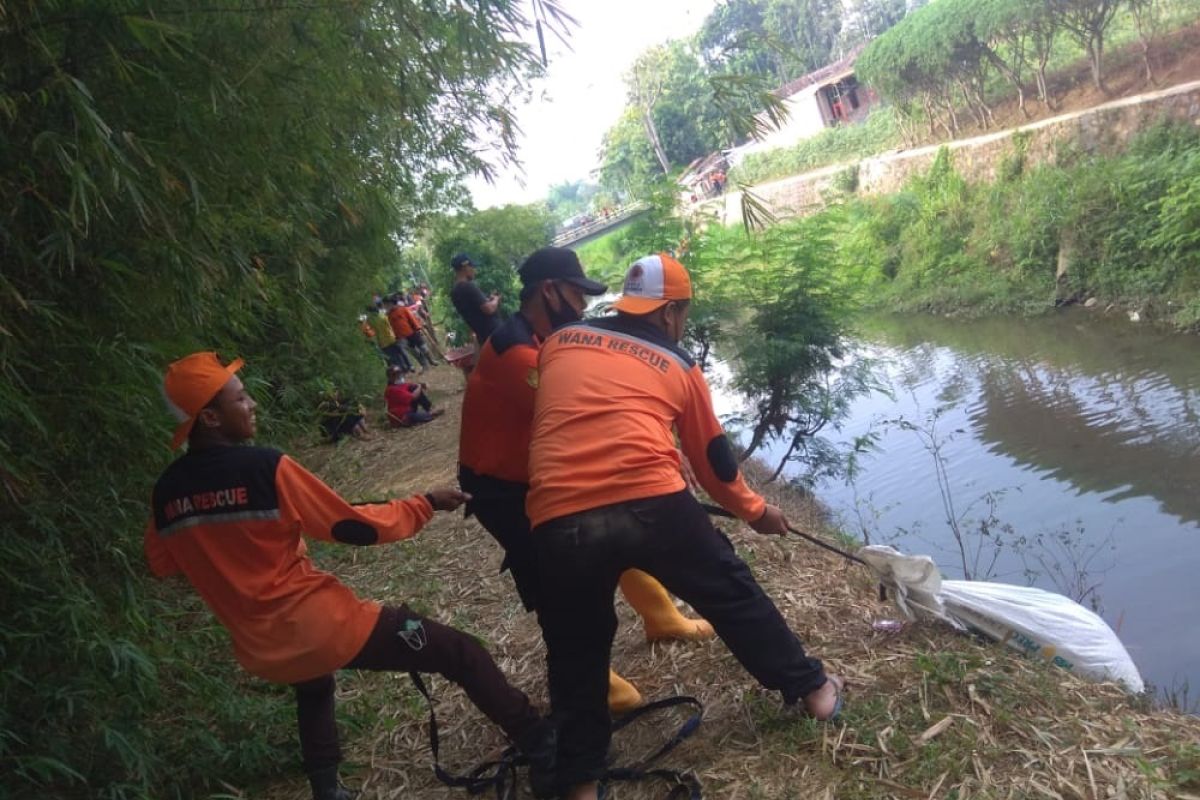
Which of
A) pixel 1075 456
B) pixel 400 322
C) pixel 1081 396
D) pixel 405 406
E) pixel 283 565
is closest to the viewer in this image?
pixel 283 565

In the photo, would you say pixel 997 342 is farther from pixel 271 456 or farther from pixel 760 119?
pixel 271 456

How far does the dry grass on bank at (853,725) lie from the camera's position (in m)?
2.46

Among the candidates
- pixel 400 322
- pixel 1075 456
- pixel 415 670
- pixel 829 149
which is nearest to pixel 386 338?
pixel 400 322

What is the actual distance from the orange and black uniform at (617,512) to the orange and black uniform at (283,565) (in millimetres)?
366

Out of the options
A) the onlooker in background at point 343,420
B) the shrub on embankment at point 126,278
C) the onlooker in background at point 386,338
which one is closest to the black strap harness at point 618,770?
Answer: the shrub on embankment at point 126,278

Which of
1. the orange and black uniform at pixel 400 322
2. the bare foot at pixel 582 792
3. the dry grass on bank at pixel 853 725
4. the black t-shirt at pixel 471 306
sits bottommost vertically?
the dry grass on bank at pixel 853 725

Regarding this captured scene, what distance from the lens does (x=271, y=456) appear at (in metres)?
2.37

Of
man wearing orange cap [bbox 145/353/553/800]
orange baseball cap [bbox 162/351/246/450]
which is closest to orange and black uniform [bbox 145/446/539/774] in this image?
man wearing orange cap [bbox 145/353/553/800]

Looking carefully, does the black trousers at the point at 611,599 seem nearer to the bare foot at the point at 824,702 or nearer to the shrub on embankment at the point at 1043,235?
the bare foot at the point at 824,702

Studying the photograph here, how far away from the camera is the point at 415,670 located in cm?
265

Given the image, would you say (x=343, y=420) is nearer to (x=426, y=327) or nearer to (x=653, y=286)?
(x=426, y=327)

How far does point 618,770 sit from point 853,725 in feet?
2.65

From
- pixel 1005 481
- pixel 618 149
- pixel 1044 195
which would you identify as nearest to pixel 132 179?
pixel 1005 481

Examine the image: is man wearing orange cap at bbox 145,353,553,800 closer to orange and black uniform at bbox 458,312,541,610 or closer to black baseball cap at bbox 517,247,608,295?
orange and black uniform at bbox 458,312,541,610
